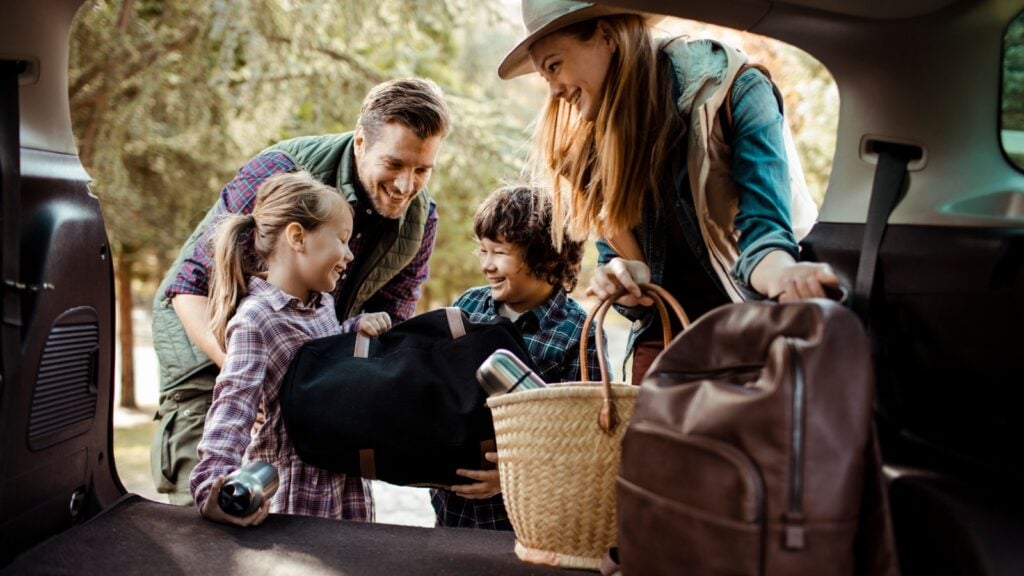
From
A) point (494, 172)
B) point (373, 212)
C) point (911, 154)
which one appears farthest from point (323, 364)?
point (494, 172)

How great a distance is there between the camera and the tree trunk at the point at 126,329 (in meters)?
8.73

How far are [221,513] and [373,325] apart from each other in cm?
56

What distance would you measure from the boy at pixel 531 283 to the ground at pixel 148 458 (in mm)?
2161

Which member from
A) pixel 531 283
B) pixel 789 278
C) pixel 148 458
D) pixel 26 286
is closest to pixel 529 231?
pixel 531 283

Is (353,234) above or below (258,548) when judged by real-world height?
above

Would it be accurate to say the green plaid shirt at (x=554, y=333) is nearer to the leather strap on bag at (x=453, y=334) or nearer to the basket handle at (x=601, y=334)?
the leather strap on bag at (x=453, y=334)

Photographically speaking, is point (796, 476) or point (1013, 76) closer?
point (796, 476)

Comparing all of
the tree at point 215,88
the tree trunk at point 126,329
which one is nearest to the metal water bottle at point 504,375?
the tree at point 215,88

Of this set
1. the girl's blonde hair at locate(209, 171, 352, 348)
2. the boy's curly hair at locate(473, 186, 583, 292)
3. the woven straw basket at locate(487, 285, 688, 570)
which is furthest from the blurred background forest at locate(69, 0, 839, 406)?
the woven straw basket at locate(487, 285, 688, 570)

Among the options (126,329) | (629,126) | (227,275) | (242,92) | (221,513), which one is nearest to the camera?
(221,513)

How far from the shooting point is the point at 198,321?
254 centimetres

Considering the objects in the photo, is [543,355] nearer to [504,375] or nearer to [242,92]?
[504,375]

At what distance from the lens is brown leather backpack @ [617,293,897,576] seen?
1226mm

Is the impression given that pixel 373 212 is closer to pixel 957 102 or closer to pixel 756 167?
pixel 756 167
